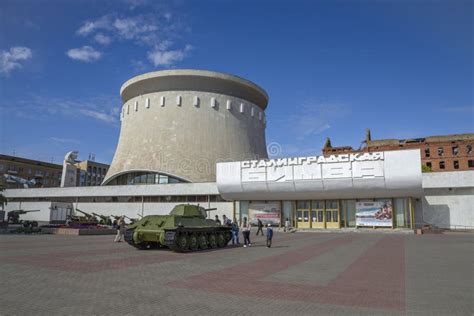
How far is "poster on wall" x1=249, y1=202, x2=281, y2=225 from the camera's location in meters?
35.7

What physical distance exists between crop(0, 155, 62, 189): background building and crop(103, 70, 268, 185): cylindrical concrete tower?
29.2 m

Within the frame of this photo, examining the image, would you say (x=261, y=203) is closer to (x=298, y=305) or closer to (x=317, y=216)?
(x=317, y=216)

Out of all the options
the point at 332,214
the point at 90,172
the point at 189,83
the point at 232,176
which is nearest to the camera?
the point at 232,176

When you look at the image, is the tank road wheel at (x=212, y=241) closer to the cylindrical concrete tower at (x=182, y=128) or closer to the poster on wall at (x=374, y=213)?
the poster on wall at (x=374, y=213)

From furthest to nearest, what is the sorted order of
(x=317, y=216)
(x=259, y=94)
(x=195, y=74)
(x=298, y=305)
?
(x=259, y=94) < (x=195, y=74) < (x=317, y=216) < (x=298, y=305)

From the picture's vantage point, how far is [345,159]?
30094 millimetres

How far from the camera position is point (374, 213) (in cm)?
3219

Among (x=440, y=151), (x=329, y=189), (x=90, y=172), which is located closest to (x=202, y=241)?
(x=329, y=189)

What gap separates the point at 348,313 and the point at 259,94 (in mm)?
47912

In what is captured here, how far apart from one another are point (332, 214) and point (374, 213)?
3.63 metres

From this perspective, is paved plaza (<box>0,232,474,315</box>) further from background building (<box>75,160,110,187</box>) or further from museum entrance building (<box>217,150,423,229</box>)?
background building (<box>75,160,110,187</box>)

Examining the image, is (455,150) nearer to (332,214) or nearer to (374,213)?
(374,213)

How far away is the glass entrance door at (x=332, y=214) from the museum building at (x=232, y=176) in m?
0.09

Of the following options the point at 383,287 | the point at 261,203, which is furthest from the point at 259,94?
the point at 383,287
